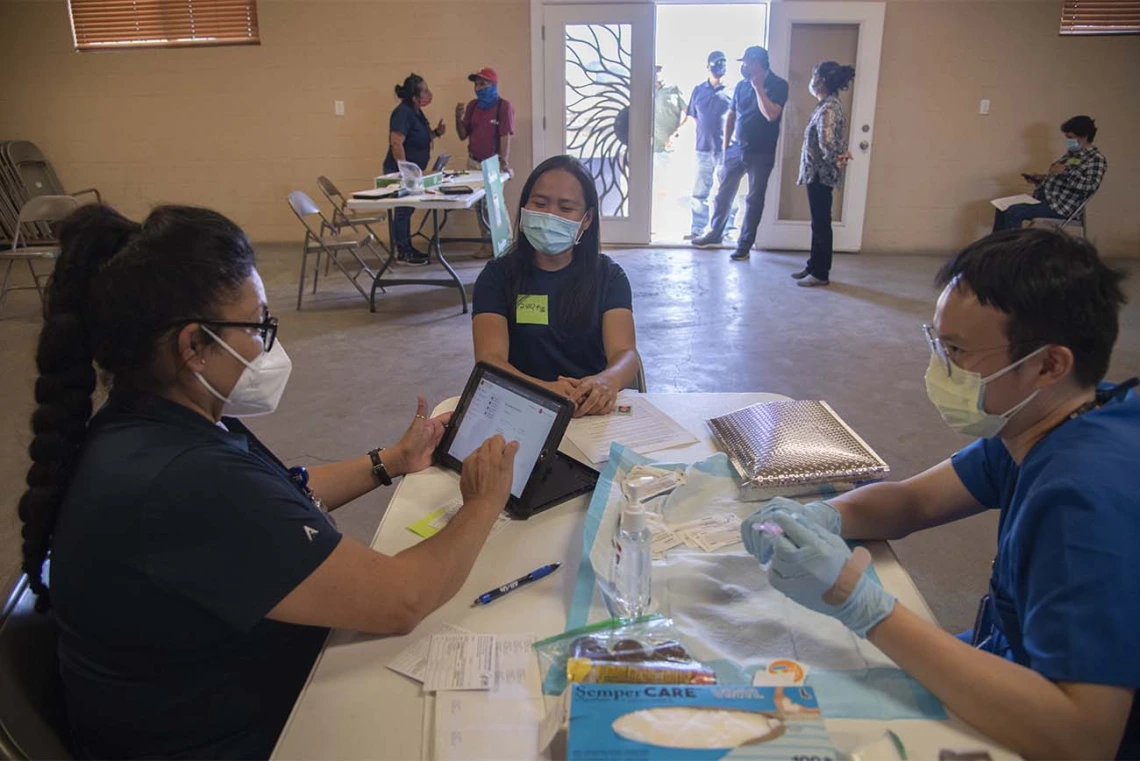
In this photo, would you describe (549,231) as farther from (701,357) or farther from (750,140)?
(750,140)

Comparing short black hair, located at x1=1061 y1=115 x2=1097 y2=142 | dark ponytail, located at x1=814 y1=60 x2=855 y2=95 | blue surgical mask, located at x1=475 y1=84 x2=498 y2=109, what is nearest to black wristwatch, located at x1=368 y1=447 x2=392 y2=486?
dark ponytail, located at x1=814 y1=60 x2=855 y2=95

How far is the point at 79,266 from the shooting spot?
1010mm

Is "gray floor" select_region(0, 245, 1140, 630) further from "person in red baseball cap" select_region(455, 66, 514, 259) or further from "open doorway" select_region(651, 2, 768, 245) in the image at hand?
"open doorway" select_region(651, 2, 768, 245)

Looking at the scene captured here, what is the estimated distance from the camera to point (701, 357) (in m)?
4.24

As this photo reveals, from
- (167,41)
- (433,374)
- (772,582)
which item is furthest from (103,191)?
(772,582)

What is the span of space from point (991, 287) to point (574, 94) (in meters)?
6.17

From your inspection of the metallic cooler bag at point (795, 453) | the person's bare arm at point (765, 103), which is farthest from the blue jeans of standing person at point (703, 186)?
the metallic cooler bag at point (795, 453)

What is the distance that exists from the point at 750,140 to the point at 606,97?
1.33m

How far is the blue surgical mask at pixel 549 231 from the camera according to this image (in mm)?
2078

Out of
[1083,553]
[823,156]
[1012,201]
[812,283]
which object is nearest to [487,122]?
[823,156]

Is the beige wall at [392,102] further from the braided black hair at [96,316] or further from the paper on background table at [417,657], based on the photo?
the paper on background table at [417,657]

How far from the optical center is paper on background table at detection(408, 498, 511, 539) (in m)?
1.30

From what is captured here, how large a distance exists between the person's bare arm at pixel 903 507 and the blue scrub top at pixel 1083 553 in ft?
0.76

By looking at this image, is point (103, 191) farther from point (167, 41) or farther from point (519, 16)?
point (519, 16)
